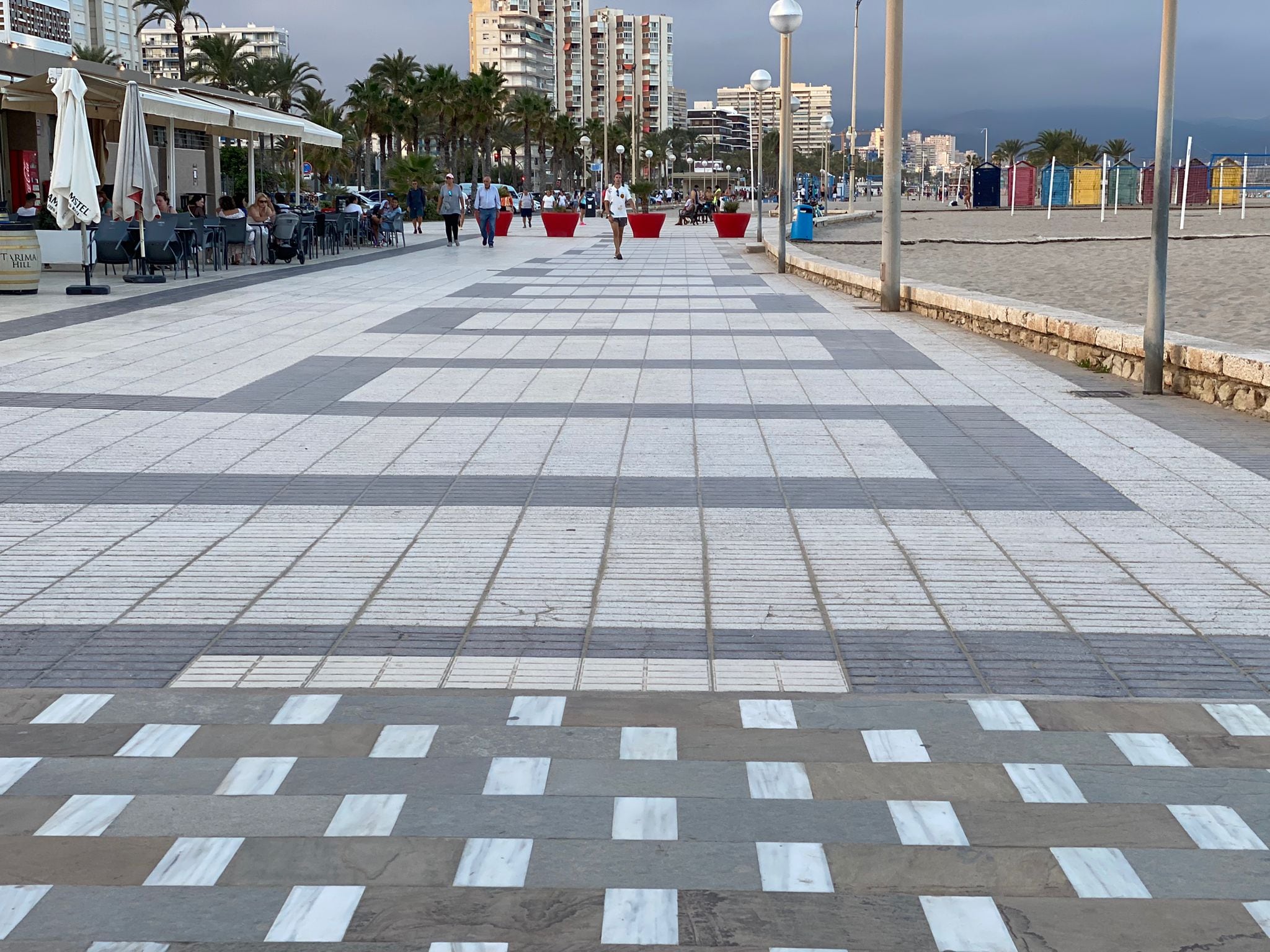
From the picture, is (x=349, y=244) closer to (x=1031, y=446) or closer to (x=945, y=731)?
(x=1031, y=446)

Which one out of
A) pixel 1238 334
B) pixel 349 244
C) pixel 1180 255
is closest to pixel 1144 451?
pixel 1238 334

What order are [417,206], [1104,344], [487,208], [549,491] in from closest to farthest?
[549,491] → [1104,344] → [487,208] → [417,206]

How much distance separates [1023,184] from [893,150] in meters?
51.2

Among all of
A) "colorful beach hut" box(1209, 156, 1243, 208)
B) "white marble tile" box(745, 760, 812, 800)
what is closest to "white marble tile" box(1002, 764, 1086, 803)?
"white marble tile" box(745, 760, 812, 800)

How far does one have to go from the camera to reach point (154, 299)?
1617cm

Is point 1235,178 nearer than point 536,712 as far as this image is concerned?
No

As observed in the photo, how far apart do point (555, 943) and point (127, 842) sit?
3.45 ft

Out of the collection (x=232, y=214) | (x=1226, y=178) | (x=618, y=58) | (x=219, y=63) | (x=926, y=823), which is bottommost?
(x=926, y=823)

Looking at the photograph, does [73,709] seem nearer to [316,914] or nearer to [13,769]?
[13,769]

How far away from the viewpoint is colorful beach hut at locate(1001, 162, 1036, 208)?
61.1 m

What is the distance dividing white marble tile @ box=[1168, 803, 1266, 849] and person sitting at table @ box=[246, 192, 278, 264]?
21063 millimetres

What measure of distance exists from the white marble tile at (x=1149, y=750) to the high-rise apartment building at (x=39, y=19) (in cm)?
6600

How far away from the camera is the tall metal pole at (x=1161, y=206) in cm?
899

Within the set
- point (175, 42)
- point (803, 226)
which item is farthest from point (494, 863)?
point (175, 42)
